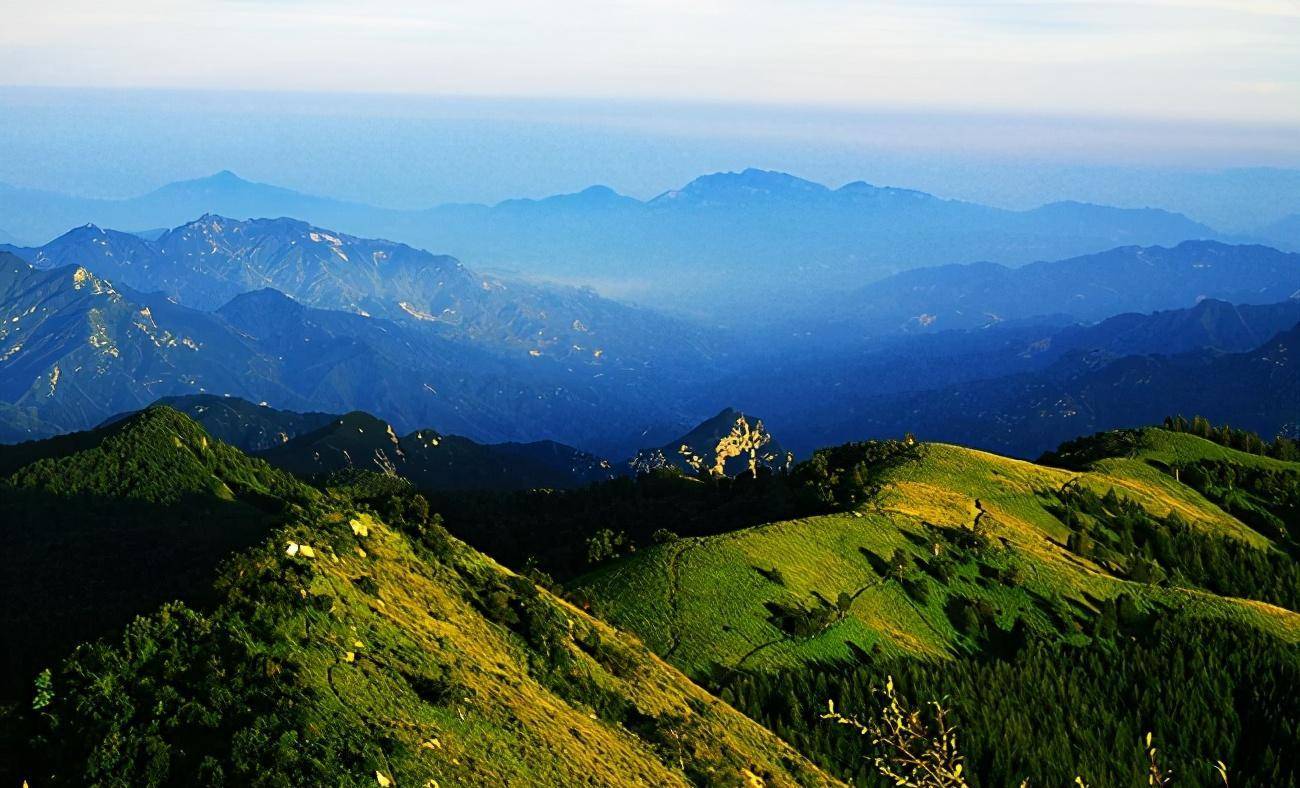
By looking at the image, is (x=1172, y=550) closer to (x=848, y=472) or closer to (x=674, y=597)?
(x=848, y=472)

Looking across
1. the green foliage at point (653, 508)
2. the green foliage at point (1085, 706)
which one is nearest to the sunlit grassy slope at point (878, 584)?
the green foliage at point (1085, 706)

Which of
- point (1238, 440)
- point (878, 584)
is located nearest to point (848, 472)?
point (878, 584)

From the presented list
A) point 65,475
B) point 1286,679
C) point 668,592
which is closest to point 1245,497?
point 1286,679

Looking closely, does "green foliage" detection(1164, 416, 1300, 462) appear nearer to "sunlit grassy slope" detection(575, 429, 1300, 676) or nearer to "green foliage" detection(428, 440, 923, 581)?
"green foliage" detection(428, 440, 923, 581)

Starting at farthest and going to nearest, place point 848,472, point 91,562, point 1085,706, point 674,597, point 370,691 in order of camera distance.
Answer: point 848,472 < point 91,562 < point 674,597 < point 1085,706 < point 370,691

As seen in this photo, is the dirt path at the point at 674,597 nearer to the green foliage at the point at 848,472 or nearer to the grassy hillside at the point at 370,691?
the grassy hillside at the point at 370,691

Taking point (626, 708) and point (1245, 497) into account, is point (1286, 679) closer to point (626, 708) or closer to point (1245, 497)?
point (626, 708)

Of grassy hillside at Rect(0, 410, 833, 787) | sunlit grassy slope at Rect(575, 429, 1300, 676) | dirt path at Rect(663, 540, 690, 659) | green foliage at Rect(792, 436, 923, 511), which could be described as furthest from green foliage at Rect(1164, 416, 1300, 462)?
grassy hillside at Rect(0, 410, 833, 787)
